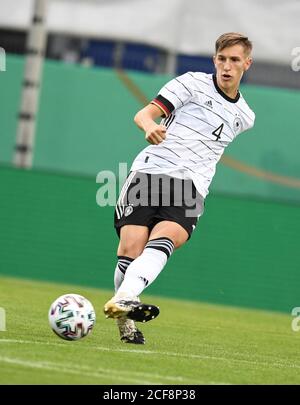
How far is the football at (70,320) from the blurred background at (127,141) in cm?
779

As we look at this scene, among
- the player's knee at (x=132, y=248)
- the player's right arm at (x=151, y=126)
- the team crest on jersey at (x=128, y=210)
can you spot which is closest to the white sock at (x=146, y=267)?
the player's knee at (x=132, y=248)

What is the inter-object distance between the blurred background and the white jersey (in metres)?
7.13

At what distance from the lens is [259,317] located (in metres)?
14.9

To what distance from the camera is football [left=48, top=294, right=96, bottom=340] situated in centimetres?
876

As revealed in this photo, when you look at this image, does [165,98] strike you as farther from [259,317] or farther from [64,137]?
A: [64,137]

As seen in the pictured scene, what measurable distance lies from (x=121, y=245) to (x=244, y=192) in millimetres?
7979

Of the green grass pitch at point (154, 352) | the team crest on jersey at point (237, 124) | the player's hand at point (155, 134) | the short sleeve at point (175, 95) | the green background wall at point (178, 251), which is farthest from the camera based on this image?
the green background wall at point (178, 251)

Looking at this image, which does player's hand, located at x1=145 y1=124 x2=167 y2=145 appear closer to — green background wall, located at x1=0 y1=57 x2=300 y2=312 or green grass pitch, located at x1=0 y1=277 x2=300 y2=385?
green grass pitch, located at x1=0 y1=277 x2=300 y2=385

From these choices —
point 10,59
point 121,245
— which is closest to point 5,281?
point 10,59

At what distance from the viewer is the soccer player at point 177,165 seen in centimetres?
918

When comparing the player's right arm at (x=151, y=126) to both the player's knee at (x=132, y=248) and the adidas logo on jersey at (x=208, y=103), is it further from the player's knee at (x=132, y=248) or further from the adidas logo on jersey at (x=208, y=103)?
the player's knee at (x=132, y=248)

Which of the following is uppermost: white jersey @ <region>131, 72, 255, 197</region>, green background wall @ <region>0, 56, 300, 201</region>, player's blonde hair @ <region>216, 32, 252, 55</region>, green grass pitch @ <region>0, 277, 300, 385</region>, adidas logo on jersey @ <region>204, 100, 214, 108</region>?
green background wall @ <region>0, 56, 300, 201</region>

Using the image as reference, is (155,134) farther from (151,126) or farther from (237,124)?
(237,124)

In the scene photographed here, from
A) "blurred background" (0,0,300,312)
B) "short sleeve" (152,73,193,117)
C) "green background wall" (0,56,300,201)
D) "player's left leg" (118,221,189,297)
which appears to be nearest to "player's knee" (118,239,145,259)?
"player's left leg" (118,221,189,297)
